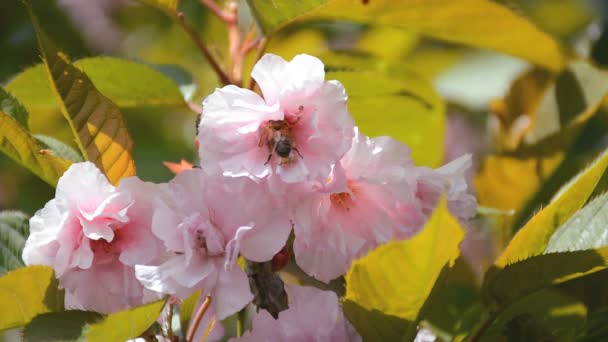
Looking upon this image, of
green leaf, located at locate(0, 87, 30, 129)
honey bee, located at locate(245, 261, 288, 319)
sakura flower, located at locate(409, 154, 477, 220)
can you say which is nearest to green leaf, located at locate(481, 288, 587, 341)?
sakura flower, located at locate(409, 154, 477, 220)

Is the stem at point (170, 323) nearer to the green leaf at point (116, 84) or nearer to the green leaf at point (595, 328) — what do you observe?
the green leaf at point (116, 84)

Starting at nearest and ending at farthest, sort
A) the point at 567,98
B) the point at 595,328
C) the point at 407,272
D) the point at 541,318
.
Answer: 1. the point at 407,272
2. the point at 595,328
3. the point at 541,318
4. the point at 567,98

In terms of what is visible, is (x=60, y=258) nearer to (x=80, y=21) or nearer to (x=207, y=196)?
(x=207, y=196)

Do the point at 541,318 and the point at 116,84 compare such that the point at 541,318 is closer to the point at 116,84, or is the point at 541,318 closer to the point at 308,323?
the point at 308,323

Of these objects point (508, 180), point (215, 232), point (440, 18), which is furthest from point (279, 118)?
point (508, 180)

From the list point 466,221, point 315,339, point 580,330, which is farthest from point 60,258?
point 580,330

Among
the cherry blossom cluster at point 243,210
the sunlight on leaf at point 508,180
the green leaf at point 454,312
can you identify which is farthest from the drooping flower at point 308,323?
the sunlight on leaf at point 508,180

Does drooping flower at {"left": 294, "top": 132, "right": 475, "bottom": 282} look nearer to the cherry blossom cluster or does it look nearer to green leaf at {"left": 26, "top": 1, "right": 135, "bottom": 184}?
the cherry blossom cluster
